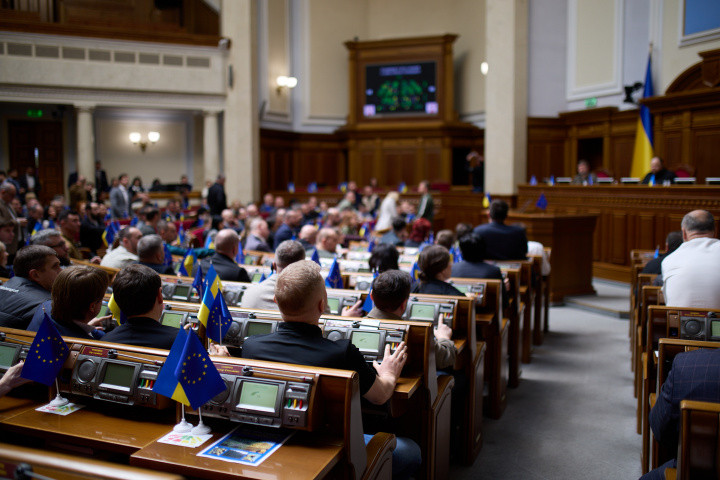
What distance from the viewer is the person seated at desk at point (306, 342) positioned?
2.16m

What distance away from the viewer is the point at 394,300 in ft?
9.73

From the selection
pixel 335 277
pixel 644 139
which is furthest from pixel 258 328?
pixel 644 139

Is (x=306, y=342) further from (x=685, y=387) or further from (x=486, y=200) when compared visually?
(x=486, y=200)

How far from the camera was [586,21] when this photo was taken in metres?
11.8

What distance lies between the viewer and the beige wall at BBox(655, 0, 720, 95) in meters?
10.2

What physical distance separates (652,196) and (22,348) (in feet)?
26.8

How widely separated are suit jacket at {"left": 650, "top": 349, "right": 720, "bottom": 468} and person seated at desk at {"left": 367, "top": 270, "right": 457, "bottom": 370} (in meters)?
1.01

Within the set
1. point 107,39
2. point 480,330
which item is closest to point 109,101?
point 107,39

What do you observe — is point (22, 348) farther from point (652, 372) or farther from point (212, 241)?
point (212, 241)

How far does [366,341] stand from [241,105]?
Answer: 1136 centimetres

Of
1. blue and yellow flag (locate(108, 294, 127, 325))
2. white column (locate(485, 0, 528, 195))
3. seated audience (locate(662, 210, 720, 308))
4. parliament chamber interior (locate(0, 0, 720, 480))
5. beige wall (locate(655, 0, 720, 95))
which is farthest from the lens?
white column (locate(485, 0, 528, 195))

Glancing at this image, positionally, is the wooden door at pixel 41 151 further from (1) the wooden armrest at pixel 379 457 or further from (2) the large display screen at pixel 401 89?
(1) the wooden armrest at pixel 379 457

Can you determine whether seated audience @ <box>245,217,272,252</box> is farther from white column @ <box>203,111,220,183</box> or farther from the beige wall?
the beige wall

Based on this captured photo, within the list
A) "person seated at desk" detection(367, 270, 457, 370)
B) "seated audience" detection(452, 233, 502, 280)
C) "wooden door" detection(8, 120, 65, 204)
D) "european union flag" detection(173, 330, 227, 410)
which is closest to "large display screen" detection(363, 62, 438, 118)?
"wooden door" detection(8, 120, 65, 204)
